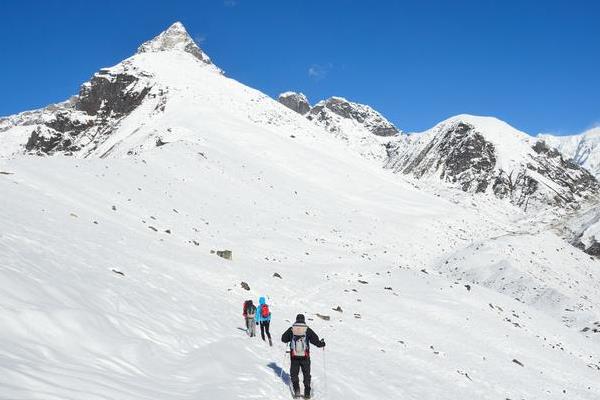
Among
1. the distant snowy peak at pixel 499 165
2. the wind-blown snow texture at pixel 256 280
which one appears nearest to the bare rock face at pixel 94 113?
the wind-blown snow texture at pixel 256 280

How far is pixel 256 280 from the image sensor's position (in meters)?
26.8

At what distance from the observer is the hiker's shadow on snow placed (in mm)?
12528

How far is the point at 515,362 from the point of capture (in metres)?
22.0

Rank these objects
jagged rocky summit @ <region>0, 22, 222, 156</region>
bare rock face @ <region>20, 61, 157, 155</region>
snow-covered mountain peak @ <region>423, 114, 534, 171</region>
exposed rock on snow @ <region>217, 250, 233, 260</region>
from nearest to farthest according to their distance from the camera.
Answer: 1. exposed rock on snow @ <region>217, 250, 233, 260</region>
2. jagged rocky summit @ <region>0, 22, 222, 156</region>
3. bare rock face @ <region>20, 61, 157, 155</region>
4. snow-covered mountain peak @ <region>423, 114, 534, 171</region>

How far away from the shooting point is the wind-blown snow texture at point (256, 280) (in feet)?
35.2

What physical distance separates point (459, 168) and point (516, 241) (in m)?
65.9

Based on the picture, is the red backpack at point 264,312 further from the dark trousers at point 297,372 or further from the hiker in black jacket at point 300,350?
the dark trousers at point 297,372

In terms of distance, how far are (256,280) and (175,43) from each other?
526 ft

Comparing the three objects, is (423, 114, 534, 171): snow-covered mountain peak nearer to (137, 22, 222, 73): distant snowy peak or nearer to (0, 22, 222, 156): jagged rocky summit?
(0, 22, 222, 156): jagged rocky summit

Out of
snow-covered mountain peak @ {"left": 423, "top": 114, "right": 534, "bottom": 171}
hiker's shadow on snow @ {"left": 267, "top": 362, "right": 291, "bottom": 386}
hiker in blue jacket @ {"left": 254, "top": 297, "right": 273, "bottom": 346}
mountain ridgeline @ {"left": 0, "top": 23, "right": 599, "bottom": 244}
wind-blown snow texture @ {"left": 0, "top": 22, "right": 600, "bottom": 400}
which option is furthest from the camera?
snow-covered mountain peak @ {"left": 423, "top": 114, "right": 534, "bottom": 171}

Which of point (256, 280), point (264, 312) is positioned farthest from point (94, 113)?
point (264, 312)

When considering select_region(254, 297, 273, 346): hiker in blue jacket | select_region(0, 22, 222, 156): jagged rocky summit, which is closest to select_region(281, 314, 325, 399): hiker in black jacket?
select_region(254, 297, 273, 346): hiker in blue jacket

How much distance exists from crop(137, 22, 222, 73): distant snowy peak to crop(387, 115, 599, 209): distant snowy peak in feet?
261

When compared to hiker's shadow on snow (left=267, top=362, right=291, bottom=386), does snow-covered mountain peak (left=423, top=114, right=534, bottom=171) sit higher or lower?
higher
